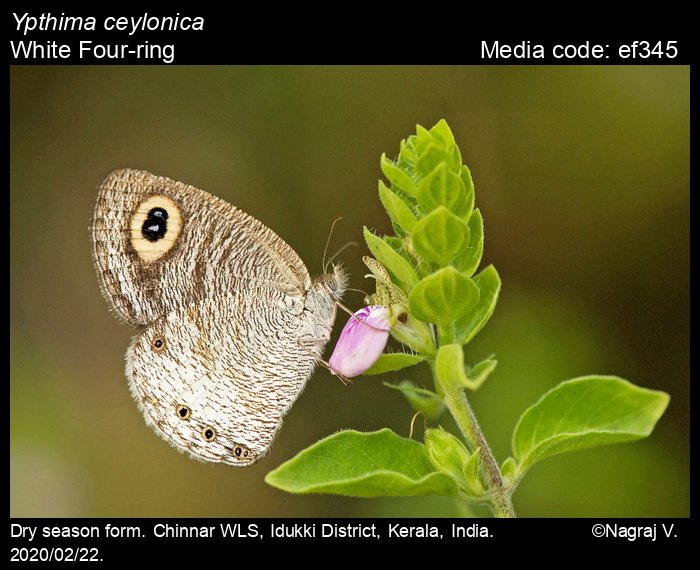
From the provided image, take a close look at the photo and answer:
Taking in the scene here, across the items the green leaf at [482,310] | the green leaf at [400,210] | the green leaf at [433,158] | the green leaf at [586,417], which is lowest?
the green leaf at [586,417]

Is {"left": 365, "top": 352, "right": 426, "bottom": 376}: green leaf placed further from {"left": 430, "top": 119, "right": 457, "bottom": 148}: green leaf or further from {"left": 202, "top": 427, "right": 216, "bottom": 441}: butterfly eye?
{"left": 202, "top": 427, "right": 216, "bottom": 441}: butterfly eye

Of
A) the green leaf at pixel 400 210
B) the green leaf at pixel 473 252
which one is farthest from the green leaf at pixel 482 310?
the green leaf at pixel 400 210

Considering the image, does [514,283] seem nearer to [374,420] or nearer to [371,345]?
[374,420]

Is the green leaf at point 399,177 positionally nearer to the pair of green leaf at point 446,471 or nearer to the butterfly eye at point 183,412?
the pair of green leaf at point 446,471

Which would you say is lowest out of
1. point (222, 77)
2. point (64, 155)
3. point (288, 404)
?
point (288, 404)

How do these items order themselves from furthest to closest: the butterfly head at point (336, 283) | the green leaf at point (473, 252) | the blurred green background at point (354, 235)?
the blurred green background at point (354, 235)
the butterfly head at point (336, 283)
the green leaf at point (473, 252)

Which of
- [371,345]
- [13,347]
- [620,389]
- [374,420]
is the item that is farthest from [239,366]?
[13,347]

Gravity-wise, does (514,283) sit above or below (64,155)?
below

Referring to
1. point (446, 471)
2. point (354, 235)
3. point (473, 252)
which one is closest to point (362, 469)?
point (446, 471)
